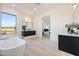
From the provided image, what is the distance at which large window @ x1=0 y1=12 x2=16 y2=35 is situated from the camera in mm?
1975

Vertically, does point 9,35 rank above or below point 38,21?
below

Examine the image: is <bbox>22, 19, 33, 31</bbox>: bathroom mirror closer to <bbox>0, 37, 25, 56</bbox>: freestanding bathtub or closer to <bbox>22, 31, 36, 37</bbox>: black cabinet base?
<bbox>22, 31, 36, 37</bbox>: black cabinet base

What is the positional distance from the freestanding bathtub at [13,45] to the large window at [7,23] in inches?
7.2

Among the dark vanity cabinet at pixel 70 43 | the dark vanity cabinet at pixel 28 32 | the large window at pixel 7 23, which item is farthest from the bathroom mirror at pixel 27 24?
the dark vanity cabinet at pixel 70 43

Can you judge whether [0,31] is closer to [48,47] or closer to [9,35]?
[9,35]

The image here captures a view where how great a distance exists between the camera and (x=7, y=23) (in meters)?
2.00

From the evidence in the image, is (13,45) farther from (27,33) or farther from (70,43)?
(70,43)

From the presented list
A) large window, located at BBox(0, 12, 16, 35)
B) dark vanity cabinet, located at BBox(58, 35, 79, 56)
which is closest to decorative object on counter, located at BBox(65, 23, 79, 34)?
dark vanity cabinet, located at BBox(58, 35, 79, 56)

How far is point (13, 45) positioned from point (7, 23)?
488 mm

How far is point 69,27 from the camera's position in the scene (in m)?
2.04

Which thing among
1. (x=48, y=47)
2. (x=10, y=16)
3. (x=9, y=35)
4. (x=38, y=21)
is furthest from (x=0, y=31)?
(x=48, y=47)

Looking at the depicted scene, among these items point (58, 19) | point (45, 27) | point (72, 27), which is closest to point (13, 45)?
point (45, 27)

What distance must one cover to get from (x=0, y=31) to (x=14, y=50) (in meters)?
0.47

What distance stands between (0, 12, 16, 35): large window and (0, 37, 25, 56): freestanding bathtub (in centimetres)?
18
